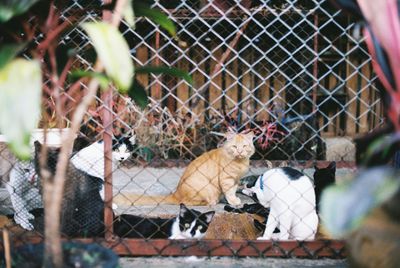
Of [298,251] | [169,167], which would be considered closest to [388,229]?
[298,251]

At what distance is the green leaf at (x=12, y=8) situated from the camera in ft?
3.58

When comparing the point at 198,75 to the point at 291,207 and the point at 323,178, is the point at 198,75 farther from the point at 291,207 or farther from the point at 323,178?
the point at 291,207

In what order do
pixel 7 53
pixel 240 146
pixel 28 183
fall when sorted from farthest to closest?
pixel 240 146 → pixel 28 183 → pixel 7 53

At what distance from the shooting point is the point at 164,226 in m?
2.58

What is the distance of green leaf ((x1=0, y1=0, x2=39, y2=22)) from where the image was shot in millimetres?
1091

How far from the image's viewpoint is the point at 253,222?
9.41ft

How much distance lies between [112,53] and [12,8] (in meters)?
0.27

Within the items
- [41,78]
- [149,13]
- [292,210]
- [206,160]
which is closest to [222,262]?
[292,210]

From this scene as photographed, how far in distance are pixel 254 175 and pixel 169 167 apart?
2.60 ft

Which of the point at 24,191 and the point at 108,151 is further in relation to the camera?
the point at 24,191

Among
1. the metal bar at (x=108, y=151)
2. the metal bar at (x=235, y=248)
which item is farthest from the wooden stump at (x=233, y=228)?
the metal bar at (x=108, y=151)

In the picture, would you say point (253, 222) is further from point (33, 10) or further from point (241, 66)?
point (241, 66)

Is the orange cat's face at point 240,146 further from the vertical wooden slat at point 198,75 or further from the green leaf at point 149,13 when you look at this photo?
the green leaf at point 149,13

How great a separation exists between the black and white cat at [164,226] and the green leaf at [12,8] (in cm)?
145
